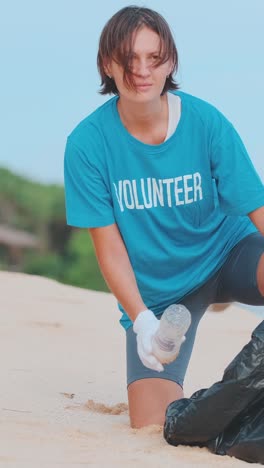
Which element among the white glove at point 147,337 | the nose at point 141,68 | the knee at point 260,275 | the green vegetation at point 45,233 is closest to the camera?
the white glove at point 147,337

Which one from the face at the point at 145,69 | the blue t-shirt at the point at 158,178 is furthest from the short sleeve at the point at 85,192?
the face at the point at 145,69

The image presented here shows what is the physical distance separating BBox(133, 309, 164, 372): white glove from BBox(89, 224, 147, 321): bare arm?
0.07 meters

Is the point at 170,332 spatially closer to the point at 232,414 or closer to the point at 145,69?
the point at 232,414

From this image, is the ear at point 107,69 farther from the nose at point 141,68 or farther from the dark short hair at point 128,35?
the nose at point 141,68

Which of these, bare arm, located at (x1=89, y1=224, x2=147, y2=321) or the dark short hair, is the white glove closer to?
bare arm, located at (x1=89, y1=224, x2=147, y2=321)

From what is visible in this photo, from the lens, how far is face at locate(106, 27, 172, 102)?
3.42 m

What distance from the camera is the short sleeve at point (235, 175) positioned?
3.54m

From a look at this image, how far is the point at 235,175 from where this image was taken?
11.6 feet

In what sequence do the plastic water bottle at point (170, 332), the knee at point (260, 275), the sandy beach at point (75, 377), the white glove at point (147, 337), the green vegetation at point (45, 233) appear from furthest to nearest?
the green vegetation at point (45, 233) < the knee at point (260, 275) < the white glove at point (147, 337) < the plastic water bottle at point (170, 332) < the sandy beach at point (75, 377)

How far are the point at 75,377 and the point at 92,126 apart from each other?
163 cm

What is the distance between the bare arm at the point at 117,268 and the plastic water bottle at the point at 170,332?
0.23 meters

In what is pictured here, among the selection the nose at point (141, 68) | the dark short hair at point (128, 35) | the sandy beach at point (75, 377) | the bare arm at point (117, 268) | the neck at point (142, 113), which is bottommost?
the sandy beach at point (75, 377)

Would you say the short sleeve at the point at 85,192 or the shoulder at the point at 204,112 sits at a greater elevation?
the shoulder at the point at 204,112

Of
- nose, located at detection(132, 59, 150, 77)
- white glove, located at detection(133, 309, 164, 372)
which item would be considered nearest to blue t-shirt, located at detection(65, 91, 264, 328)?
nose, located at detection(132, 59, 150, 77)
